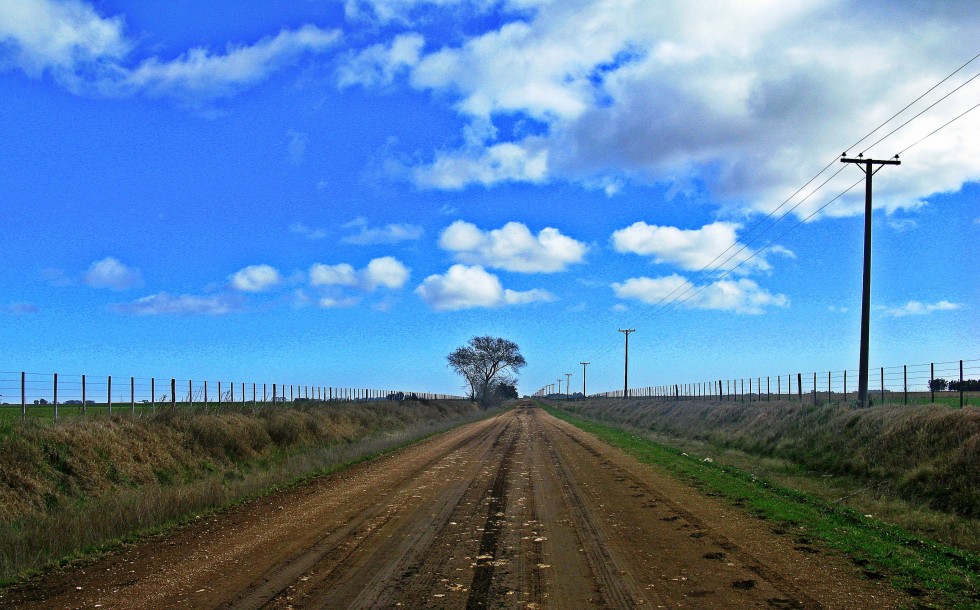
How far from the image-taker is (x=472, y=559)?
812 centimetres

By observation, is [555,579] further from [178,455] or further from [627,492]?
[178,455]

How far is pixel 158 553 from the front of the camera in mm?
8938

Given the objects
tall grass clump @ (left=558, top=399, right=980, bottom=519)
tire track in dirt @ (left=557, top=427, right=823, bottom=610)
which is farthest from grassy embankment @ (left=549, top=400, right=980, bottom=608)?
tire track in dirt @ (left=557, top=427, right=823, bottom=610)

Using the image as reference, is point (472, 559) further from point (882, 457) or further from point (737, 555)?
point (882, 457)

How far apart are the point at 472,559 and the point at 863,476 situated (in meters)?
13.4

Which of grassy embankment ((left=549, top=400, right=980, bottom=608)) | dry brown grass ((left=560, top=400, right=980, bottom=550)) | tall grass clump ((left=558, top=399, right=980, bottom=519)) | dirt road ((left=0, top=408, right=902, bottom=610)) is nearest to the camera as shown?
dirt road ((left=0, top=408, right=902, bottom=610))

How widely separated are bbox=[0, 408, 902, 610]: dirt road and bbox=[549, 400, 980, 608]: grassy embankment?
70 cm

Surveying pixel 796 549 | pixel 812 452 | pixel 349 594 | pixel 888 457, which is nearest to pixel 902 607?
pixel 796 549

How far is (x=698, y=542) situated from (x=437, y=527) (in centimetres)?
378

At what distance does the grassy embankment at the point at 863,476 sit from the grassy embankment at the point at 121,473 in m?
10.1

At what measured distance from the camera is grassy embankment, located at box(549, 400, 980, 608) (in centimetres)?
827

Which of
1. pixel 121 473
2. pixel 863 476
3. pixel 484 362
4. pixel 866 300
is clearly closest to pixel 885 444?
pixel 863 476

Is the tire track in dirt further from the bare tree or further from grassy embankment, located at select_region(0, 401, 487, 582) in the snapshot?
the bare tree

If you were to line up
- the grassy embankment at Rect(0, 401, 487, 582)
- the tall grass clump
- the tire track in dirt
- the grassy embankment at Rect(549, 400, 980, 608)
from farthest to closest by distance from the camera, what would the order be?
the tall grass clump → the grassy embankment at Rect(0, 401, 487, 582) → the grassy embankment at Rect(549, 400, 980, 608) → the tire track in dirt
